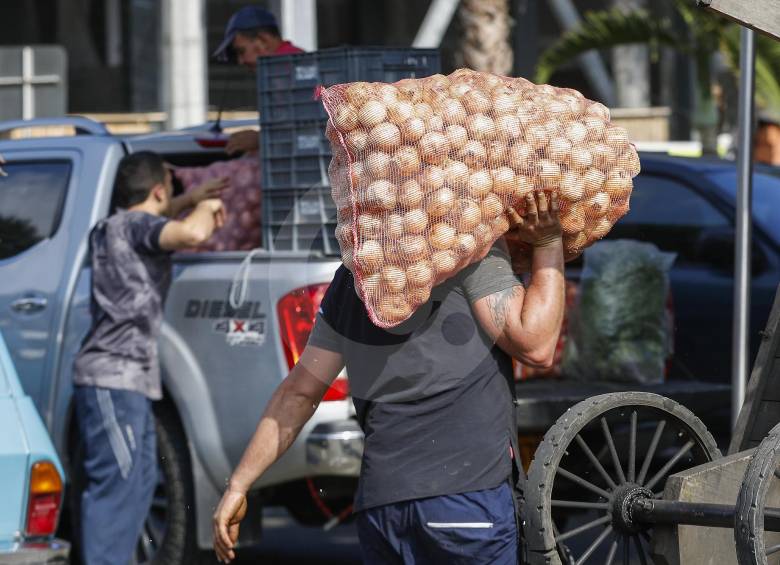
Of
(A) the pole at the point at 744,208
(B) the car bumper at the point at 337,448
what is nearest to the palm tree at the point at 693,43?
(A) the pole at the point at 744,208

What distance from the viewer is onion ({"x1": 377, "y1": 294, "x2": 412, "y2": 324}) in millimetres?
3484

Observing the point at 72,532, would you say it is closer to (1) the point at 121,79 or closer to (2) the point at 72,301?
(2) the point at 72,301

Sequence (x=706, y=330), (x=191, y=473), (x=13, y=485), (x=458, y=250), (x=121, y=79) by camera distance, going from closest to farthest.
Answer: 1. (x=458, y=250)
2. (x=13, y=485)
3. (x=191, y=473)
4. (x=706, y=330)
5. (x=121, y=79)

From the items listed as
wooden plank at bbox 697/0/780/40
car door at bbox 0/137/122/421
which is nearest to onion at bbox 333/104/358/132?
wooden plank at bbox 697/0/780/40

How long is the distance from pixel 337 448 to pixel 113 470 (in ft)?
3.43

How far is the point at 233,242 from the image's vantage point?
6.99 m

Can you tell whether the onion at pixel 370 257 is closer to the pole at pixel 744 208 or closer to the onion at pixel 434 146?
the onion at pixel 434 146

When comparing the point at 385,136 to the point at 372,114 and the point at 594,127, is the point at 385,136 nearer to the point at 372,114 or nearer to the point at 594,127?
the point at 372,114

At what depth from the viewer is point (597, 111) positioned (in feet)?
11.9

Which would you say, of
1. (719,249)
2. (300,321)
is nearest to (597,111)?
(300,321)

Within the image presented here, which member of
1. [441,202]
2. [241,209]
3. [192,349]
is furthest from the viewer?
[241,209]

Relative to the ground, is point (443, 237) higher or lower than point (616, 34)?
lower

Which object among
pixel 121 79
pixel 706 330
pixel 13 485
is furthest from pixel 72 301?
pixel 121 79

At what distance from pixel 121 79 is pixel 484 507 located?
917 inches
